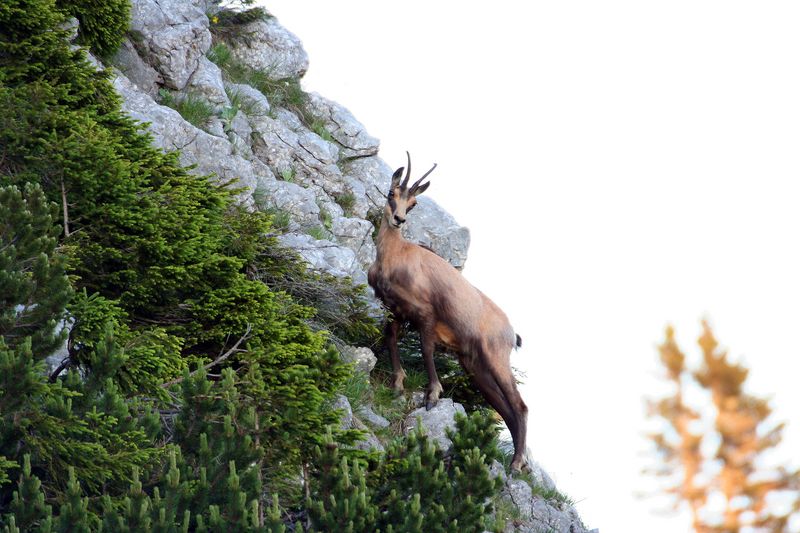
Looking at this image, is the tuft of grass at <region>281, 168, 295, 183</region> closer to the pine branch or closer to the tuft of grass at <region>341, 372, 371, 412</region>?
the tuft of grass at <region>341, 372, 371, 412</region>

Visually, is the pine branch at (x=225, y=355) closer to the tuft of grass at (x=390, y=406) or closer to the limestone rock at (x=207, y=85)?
the tuft of grass at (x=390, y=406)

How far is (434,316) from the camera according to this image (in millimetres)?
13320

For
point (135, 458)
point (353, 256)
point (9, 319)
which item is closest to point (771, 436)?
point (135, 458)

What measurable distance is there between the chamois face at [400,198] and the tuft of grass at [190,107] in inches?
150

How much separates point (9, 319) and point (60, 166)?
2664 millimetres

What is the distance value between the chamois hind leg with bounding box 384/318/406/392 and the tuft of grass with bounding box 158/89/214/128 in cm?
466

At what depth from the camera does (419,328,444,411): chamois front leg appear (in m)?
13.1

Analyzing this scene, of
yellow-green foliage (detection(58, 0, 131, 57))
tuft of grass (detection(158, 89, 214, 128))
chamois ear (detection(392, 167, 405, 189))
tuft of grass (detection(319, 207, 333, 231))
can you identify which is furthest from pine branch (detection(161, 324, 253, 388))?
tuft of grass (detection(158, 89, 214, 128))

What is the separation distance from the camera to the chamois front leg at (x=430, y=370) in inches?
515

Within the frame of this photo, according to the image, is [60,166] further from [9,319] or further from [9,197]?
[9,319]

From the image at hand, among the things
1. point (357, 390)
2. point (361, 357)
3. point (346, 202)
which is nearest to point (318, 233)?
point (346, 202)

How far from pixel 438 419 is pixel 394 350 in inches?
45.6

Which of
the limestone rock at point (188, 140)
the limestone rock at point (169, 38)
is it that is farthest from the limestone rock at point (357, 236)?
the limestone rock at point (169, 38)

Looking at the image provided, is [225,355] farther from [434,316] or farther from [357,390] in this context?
[434,316]
